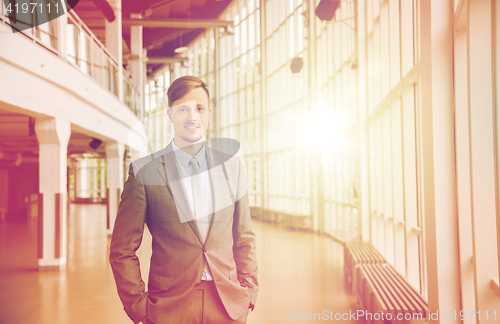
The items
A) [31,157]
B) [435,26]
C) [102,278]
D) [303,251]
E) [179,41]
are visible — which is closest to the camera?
[435,26]

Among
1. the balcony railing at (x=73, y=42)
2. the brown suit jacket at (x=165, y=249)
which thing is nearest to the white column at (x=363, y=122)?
the balcony railing at (x=73, y=42)

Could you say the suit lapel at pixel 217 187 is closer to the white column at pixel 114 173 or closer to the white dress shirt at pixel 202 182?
the white dress shirt at pixel 202 182

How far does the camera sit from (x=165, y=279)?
1.85 metres

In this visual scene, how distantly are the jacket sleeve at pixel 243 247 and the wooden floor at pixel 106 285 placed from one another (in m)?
2.73

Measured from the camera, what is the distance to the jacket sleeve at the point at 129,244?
6.12 feet

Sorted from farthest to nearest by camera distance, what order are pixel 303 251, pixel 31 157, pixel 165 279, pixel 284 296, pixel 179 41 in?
pixel 179 41 → pixel 31 157 → pixel 303 251 → pixel 284 296 → pixel 165 279

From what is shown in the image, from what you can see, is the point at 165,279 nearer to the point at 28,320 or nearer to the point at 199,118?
the point at 199,118

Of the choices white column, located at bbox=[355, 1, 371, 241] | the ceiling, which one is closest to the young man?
white column, located at bbox=[355, 1, 371, 241]

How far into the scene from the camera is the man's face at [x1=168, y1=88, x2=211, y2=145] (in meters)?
1.88

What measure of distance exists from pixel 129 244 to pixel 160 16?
66.6 ft

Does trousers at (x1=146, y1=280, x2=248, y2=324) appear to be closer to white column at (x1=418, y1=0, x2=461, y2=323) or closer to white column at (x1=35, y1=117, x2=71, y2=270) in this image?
white column at (x1=418, y1=0, x2=461, y2=323)

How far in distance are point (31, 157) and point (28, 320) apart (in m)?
18.1

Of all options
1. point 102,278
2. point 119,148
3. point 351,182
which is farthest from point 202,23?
point 102,278

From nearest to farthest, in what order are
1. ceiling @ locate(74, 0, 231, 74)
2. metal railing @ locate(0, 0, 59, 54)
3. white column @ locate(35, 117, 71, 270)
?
metal railing @ locate(0, 0, 59, 54), white column @ locate(35, 117, 71, 270), ceiling @ locate(74, 0, 231, 74)
